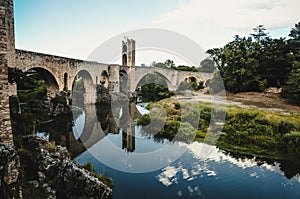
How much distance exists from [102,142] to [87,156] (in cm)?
299

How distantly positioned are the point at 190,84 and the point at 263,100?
24229 millimetres

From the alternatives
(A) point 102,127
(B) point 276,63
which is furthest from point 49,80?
(B) point 276,63

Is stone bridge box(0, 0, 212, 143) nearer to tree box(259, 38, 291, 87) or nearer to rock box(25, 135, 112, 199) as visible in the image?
rock box(25, 135, 112, 199)

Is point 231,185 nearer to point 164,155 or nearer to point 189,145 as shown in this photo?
point 164,155

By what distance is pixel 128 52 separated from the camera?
149 feet

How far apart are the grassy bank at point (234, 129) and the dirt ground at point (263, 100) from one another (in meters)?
7.20

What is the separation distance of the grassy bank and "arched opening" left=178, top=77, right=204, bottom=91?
2835 cm

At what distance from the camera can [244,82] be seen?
32.3 m

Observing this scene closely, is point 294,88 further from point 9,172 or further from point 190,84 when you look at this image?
point 190,84

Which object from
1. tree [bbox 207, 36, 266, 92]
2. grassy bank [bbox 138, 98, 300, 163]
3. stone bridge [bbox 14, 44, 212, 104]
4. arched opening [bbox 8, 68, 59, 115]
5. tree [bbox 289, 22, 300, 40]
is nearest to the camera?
grassy bank [bbox 138, 98, 300, 163]

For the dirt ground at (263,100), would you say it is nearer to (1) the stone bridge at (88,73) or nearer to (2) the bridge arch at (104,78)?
(1) the stone bridge at (88,73)

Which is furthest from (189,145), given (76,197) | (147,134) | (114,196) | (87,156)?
(76,197)

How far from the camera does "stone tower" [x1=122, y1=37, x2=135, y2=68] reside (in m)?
45.3

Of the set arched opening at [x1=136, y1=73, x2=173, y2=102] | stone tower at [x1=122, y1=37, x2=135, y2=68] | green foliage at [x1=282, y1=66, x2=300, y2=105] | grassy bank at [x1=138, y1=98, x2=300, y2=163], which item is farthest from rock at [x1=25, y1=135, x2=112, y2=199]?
arched opening at [x1=136, y1=73, x2=173, y2=102]
